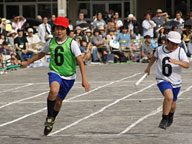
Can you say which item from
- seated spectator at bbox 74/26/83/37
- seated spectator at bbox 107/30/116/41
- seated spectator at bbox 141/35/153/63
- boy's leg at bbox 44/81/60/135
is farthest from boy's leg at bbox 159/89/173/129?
seated spectator at bbox 107/30/116/41

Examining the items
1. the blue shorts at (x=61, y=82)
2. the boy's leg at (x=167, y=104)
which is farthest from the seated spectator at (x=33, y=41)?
the boy's leg at (x=167, y=104)

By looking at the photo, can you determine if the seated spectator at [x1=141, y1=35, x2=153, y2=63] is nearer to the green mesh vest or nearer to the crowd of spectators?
the crowd of spectators

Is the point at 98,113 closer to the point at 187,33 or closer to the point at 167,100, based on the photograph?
the point at 167,100

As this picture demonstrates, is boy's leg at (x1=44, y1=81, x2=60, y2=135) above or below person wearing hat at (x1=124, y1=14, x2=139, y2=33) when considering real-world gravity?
below

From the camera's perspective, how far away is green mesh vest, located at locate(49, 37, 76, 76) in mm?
9508

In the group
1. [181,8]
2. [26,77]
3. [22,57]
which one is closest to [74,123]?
[26,77]

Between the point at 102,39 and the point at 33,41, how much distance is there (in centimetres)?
272

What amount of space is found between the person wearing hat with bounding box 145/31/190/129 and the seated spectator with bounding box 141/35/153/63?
14.9 meters

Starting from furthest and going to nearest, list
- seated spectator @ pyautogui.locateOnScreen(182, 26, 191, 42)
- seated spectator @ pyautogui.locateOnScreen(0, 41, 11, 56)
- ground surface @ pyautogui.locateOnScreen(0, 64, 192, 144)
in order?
seated spectator @ pyautogui.locateOnScreen(182, 26, 191, 42)
seated spectator @ pyautogui.locateOnScreen(0, 41, 11, 56)
ground surface @ pyautogui.locateOnScreen(0, 64, 192, 144)

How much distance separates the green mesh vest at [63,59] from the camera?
31.2ft

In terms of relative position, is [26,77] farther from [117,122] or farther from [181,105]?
[117,122]

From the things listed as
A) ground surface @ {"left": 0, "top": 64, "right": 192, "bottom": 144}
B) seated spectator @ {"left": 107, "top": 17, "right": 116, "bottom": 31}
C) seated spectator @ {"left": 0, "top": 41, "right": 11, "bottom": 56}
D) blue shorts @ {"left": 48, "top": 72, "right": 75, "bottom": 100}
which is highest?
seated spectator @ {"left": 107, "top": 17, "right": 116, "bottom": 31}

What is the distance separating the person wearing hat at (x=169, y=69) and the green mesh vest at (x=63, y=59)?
133 cm

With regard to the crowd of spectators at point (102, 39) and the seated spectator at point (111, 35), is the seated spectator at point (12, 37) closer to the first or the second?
the crowd of spectators at point (102, 39)
